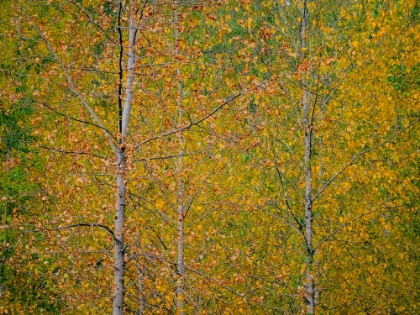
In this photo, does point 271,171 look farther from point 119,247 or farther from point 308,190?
point 119,247

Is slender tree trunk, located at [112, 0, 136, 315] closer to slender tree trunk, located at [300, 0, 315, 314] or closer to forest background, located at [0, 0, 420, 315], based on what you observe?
forest background, located at [0, 0, 420, 315]

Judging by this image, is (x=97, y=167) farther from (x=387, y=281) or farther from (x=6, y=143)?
(x=6, y=143)

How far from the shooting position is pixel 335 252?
10.1 meters

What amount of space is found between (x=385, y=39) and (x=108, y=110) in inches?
220

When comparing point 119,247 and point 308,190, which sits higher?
point 308,190

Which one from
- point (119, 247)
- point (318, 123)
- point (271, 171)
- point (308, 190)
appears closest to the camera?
point (119, 247)

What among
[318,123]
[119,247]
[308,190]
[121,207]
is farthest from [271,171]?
[119,247]

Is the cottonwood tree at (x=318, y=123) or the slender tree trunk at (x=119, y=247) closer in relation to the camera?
the slender tree trunk at (x=119, y=247)

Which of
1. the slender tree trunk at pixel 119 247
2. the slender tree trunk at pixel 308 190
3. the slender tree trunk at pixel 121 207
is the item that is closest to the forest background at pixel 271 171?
the slender tree trunk at pixel 308 190

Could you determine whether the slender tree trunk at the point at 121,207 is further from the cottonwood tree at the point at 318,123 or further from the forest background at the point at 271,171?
the cottonwood tree at the point at 318,123

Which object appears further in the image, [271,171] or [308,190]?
[271,171]

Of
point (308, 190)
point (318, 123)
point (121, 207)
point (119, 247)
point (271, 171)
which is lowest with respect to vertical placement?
point (119, 247)

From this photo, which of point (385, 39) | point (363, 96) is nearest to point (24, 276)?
point (363, 96)

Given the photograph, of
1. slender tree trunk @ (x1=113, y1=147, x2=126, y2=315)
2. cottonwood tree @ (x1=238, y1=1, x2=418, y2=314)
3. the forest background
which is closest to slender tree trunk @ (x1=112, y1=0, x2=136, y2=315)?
slender tree trunk @ (x1=113, y1=147, x2=126, y2=315)
